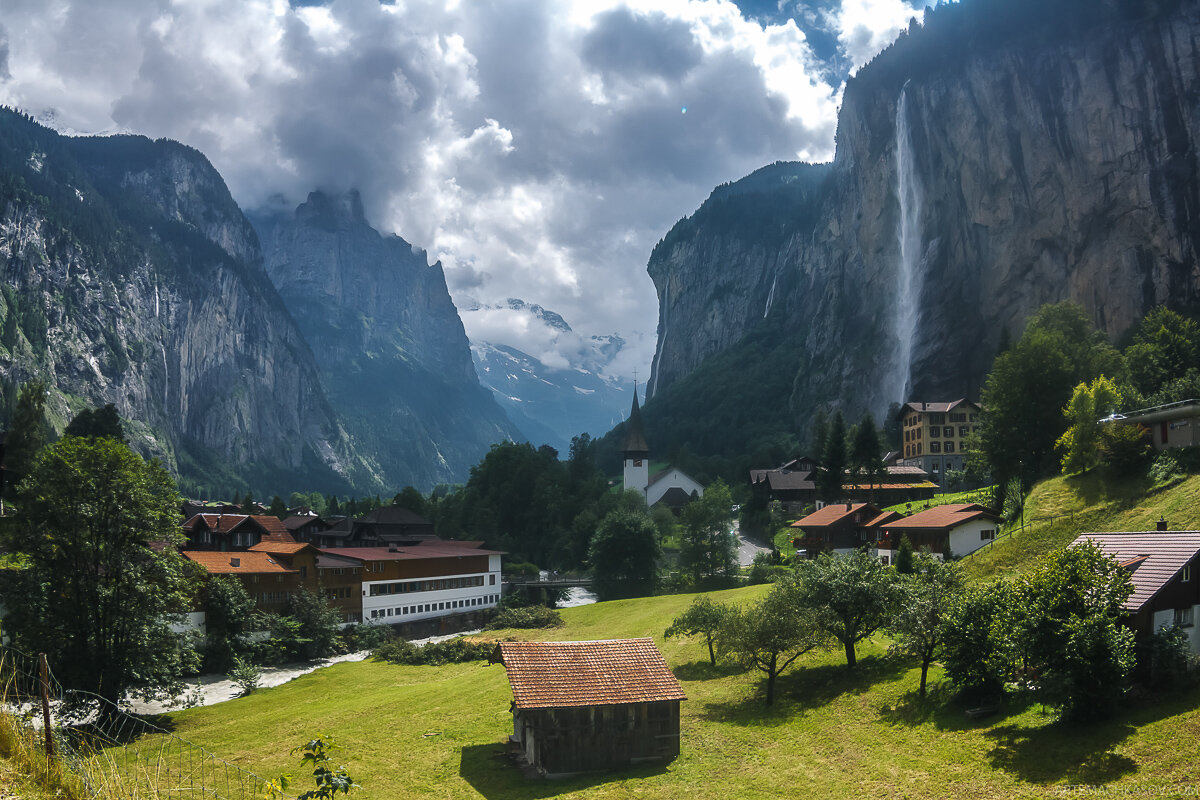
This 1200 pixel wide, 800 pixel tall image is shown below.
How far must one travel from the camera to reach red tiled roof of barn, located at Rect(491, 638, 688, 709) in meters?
29.1

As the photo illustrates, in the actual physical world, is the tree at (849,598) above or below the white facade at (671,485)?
below

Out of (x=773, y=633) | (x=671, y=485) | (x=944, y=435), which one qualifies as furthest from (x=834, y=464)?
(x=773, y=633)

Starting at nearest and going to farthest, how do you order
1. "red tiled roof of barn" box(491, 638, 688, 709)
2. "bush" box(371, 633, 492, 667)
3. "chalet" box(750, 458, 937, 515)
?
1. "red tiled roof of barn" box(491, 638, 688, 709)
2. "bush" box(371, 633, 492, 667)
3. "chalet" box(750, 458, 937, 515)

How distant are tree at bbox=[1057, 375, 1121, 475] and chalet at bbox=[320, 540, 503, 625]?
51.4 metres

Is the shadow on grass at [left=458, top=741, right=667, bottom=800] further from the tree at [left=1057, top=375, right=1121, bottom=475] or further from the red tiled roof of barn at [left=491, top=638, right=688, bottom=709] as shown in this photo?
the tree at [left=1057, top=375, right=1121, bottom=475]

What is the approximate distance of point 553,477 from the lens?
105 meters

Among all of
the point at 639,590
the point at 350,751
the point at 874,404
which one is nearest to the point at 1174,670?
the point at 350,751

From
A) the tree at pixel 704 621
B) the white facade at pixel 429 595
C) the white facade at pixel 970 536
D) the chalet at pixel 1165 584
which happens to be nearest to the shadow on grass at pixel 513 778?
the tree at pixel 704 621

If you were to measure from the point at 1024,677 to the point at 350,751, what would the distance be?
24.4 meters

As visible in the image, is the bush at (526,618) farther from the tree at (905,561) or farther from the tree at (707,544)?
the tree at (905,561)

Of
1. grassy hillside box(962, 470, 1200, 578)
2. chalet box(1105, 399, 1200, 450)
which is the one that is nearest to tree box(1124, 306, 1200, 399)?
chalet box(1105, 399, 1200, 450)

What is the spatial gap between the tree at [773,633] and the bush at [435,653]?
885 inches

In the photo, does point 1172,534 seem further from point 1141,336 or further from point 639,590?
point 1141,336

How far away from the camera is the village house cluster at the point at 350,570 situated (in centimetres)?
5938
